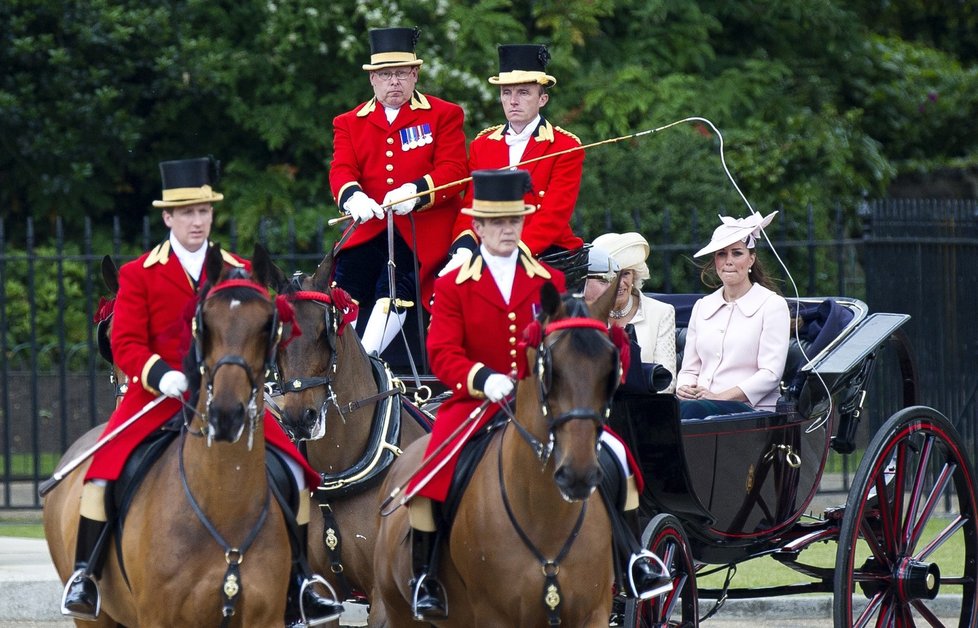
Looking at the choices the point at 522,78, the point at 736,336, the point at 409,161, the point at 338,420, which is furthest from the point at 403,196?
the point at 736,336

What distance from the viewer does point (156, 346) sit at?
6004 mm

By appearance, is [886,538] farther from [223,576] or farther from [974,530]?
[223,576]

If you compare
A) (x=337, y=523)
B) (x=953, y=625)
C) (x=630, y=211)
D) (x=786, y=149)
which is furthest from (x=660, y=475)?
(x=786, y=149)

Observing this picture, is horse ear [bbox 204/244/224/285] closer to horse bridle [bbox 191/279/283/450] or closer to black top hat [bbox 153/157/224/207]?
horse bridle [bbox 191/279/283/450]

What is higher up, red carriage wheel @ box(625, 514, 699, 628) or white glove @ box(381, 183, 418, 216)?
white glove @ box(381, 183, 418, 216)

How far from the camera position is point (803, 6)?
15859 mm

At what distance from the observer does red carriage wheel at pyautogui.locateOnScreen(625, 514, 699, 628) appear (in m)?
6.45

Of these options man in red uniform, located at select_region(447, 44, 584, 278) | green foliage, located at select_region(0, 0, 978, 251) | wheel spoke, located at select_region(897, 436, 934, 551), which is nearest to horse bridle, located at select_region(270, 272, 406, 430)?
man in red uniform, located at select_region(447, 44, 584, 278)

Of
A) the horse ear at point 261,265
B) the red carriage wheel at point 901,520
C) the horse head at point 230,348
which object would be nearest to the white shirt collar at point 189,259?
the horse ear at point 261,265

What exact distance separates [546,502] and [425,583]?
2.05 ft

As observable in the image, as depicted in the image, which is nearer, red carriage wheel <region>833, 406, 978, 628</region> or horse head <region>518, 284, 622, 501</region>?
horse head <region>518, 284, 622, 501</region>

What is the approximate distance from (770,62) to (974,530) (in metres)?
8.39

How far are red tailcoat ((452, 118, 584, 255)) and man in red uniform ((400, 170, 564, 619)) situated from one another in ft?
4.45

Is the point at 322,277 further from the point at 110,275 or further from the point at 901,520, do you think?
the point at 901,520
